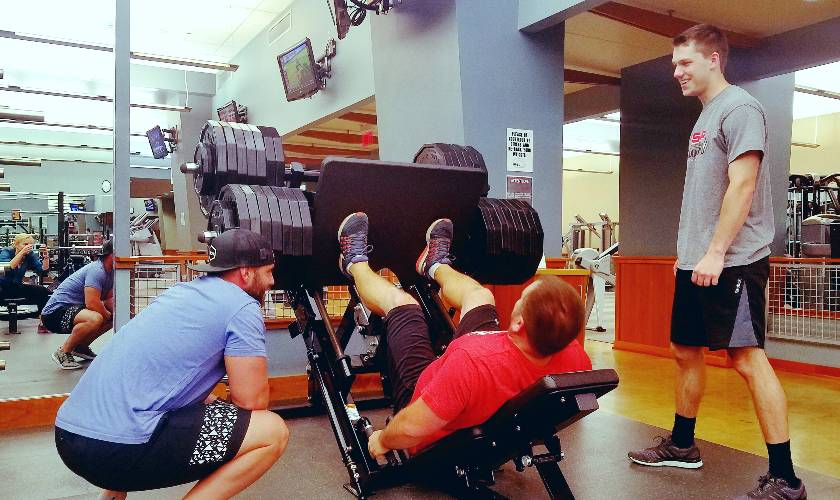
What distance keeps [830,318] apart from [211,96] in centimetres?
912

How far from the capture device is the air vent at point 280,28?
7.40m

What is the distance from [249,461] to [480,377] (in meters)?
0.67

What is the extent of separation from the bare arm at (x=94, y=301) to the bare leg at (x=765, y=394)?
13.4ft

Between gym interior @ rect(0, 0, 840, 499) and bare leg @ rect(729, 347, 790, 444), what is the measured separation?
1.08 feet

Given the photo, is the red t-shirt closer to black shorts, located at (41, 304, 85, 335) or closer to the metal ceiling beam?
black shorts, located at (41, 304, 85, 335)

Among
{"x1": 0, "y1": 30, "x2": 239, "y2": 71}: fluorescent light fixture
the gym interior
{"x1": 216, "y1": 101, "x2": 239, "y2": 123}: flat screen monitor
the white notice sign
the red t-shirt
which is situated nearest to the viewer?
the red t-shirt

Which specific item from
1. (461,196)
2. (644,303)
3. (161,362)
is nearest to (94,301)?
(461,196)

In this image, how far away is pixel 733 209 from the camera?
2.11 m

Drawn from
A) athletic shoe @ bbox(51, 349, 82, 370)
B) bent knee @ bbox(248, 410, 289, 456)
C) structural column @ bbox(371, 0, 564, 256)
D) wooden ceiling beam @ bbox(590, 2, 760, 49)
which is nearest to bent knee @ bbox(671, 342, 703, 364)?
bent knee @ bbox(248, 410, 289, 456)

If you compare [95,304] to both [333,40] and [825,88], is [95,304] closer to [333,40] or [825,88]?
[333,40]

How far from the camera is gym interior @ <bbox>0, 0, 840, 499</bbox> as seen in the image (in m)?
2.47

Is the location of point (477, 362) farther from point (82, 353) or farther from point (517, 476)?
point (82, 353)

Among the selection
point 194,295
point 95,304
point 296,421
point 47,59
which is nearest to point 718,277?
point 194,295

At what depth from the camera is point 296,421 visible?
10.5ft
